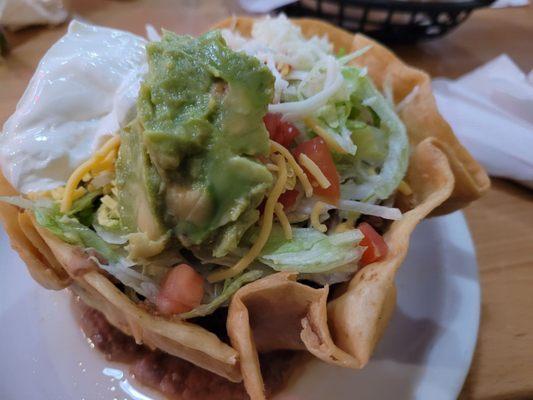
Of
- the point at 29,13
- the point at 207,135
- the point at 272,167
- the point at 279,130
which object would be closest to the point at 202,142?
the point at 207,135

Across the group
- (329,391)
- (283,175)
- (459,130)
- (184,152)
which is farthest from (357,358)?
(459,130)

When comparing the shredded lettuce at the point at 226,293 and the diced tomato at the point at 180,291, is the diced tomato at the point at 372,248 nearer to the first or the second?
the shredded lettuce at the point at 226,293

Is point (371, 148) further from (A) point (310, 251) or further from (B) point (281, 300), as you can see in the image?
(B) point (281, 300)

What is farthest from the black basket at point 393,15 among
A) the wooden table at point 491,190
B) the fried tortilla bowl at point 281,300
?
the fried tortilla bowl at point 281,300

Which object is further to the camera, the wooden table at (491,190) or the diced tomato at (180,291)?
the wooden table at (491,190)

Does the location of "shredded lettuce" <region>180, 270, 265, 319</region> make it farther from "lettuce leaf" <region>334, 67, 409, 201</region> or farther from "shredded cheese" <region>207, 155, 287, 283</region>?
"lettuce leaf" <region>334, 67, 409, 201</region>

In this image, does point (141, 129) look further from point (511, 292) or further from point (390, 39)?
point (390, 39)

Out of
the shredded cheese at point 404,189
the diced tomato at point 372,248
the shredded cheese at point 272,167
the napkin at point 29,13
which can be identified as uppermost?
the shredded cheese at point 272,167
